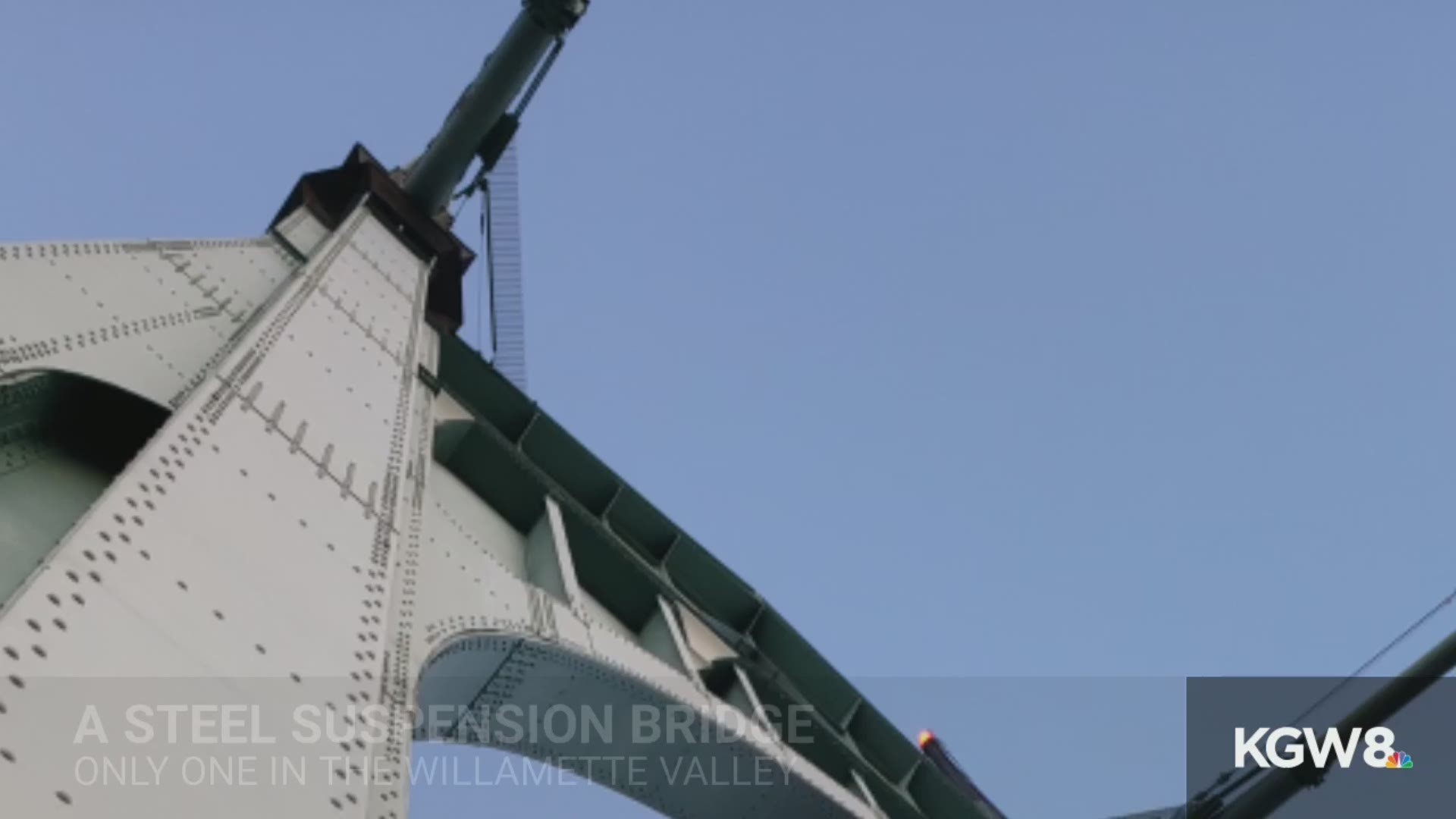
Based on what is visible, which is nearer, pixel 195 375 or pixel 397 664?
pixel 397 664

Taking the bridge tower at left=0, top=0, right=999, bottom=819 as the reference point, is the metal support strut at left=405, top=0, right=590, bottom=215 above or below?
above

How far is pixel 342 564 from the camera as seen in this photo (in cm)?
687

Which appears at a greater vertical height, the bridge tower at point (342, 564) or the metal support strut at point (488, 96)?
the metal support strut at point (488, 96)

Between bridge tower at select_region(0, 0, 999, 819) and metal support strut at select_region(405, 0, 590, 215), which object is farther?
metal support strut at select_region(405, 0, 590, 215)

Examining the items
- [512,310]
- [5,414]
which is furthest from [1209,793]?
[512,310]

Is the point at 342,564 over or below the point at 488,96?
below

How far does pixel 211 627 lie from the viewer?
5.45 meters

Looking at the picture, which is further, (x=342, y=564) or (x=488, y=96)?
(x=488, y=96)

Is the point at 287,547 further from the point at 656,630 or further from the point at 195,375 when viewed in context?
the point at 656,630

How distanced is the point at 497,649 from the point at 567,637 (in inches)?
30.6

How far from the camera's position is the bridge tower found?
4887mm

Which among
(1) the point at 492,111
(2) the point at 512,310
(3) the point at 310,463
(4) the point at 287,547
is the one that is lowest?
(4) the point at 287,547

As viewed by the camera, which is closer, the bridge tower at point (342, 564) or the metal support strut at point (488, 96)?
the bridge tower at point (342, 564)

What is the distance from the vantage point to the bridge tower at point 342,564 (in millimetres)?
4887
